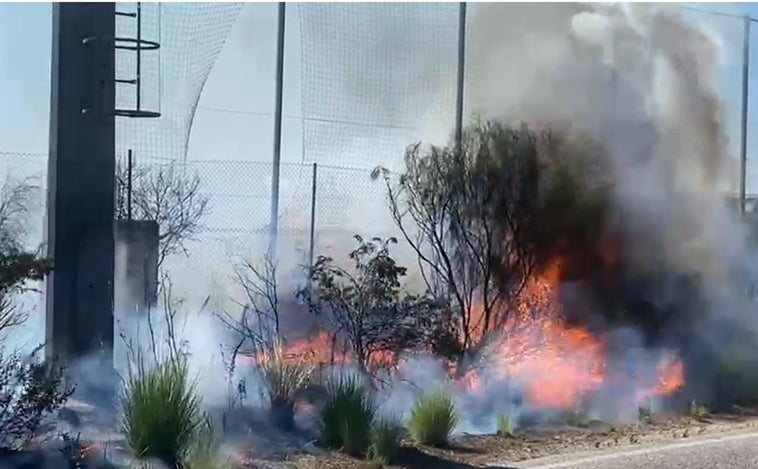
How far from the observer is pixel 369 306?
11336 mm

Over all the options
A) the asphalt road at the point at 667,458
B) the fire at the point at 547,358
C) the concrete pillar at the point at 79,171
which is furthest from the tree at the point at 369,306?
the asphalt road at the point at 667,458

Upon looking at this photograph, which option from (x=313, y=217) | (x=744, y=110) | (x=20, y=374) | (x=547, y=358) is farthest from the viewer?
(x=744, y=110)

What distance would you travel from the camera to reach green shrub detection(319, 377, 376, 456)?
8914mm

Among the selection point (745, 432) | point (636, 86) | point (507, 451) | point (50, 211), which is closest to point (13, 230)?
Answer: point (50, 211)

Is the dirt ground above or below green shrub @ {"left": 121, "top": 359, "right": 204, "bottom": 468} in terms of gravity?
below

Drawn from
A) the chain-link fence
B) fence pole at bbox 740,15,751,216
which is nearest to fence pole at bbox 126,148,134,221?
the chain-link fence

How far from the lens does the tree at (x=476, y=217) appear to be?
41.3ft

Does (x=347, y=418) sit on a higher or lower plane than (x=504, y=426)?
higher

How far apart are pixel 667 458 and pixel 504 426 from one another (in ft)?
5.20

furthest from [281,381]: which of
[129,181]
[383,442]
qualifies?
[129,181]

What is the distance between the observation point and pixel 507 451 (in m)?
9.57

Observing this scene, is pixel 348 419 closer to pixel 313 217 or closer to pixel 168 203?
pixel 168 203

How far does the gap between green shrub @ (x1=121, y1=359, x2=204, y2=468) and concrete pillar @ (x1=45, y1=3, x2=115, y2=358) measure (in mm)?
2113

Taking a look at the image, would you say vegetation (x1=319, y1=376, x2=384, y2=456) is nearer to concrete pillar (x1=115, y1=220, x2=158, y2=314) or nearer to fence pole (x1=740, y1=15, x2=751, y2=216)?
concrete pillar (x1=115, y1=220, x2=158, y2=314)
